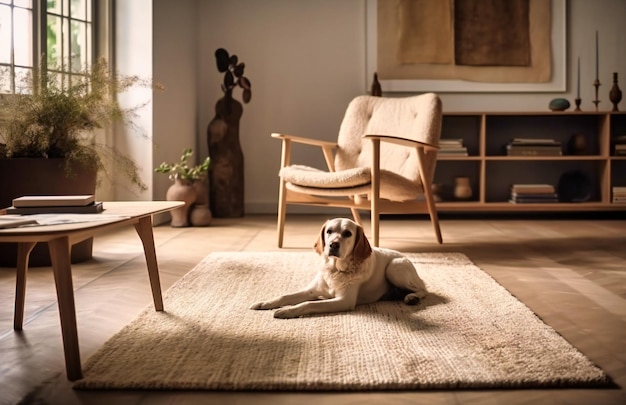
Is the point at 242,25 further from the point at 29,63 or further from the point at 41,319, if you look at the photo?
the point at 41,319

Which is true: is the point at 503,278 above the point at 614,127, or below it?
below

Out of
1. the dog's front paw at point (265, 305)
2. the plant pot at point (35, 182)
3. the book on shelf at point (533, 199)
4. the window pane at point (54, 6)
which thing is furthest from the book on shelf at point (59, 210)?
the book on shelf at point (533, 199)

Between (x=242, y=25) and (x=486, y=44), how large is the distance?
192cm

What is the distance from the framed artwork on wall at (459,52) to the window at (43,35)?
88.5 inches

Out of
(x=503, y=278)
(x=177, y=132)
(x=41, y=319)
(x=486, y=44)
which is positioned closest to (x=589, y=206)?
(x=486, y=44)

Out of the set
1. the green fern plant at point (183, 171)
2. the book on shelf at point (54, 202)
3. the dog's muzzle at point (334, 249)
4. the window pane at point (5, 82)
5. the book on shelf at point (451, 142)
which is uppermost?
the window pane at point (5, 82)

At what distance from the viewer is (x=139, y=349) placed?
1.91m

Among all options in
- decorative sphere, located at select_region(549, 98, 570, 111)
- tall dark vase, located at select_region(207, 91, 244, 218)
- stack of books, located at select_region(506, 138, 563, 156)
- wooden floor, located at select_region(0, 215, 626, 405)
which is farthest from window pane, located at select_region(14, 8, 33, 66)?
decorative sphere, located at select_region(549, 98, 570, 111)

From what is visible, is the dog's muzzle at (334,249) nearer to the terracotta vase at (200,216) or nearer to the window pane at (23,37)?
the window pane at (23,37)

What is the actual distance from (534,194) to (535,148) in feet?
1.12

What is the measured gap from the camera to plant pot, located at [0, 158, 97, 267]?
3320mm

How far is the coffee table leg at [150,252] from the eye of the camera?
2334mm

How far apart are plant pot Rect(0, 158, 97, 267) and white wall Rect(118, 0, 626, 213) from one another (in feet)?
8.05

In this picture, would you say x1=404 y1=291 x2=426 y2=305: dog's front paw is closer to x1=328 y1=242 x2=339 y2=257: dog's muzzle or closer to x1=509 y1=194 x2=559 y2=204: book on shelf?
x1=328 y1=242 x2=339 y2=257: dog's muzzle
